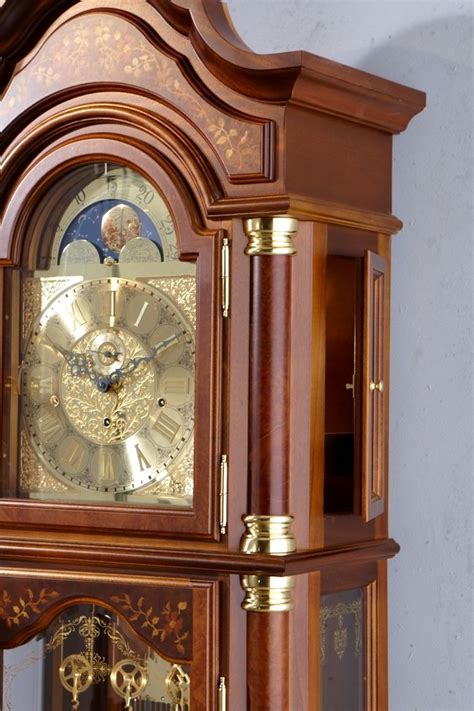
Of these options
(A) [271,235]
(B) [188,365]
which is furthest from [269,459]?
(A) [271,235]

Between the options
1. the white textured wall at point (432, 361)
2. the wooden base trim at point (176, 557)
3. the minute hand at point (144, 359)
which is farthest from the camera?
the white textured wall at point (432, 361)

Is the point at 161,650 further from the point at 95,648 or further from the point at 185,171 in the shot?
the point at 185,171

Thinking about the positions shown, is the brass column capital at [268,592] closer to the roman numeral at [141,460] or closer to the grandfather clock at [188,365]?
the grandfather clock at [188,365]

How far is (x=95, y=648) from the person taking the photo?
1.86 m

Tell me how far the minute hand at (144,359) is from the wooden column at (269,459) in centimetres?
13

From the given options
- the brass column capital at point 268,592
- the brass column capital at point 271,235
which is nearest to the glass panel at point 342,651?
the brass column capital at point 268,592

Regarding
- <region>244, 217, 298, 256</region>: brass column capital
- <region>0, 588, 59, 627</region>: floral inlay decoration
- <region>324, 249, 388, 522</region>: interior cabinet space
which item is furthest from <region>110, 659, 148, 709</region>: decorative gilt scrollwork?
<region>244, 217, 298, 256</region>: brass column capital

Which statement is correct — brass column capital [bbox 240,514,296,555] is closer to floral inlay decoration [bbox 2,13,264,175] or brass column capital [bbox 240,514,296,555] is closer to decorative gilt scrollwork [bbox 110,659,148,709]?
decorative gilt scrollwork [bbox 110,659,148,709]

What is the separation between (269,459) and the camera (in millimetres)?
1722

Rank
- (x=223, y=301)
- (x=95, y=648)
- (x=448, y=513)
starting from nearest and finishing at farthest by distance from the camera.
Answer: (x=223, y=301) → (x=95, y=648) → (x=448, y=513)

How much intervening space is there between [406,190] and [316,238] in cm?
37

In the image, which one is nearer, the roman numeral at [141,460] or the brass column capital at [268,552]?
the brass column capital at [268,552]

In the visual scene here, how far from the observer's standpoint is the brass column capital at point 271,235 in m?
1.72

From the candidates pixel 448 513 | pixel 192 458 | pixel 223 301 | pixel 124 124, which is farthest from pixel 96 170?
pixel 448 513
